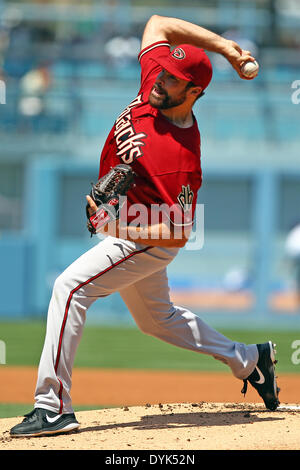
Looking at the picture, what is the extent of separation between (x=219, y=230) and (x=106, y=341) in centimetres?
453

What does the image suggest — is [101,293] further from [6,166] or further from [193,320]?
[6,166]

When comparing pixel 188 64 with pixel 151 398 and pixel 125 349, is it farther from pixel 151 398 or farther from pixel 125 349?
pixel 125 349

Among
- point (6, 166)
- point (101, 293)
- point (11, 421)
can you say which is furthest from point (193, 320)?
point (6, 166)

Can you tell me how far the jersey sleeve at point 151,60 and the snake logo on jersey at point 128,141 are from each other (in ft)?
0.84

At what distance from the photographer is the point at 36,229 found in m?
13.0

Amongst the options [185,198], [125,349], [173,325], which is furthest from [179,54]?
[125,349]

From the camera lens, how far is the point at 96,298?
11.9 feet

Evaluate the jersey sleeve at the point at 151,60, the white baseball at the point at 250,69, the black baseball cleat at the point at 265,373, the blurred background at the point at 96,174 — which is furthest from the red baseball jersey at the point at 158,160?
the blurred background at the point at 96,174

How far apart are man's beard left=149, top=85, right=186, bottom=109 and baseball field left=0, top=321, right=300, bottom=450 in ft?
4.95

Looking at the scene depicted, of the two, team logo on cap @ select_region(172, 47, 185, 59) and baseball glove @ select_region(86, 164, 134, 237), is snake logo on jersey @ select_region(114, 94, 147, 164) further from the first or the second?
team logo on cap @ select_region(172, 47, 185, 59)

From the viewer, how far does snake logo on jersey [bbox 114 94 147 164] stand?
11.6 ft

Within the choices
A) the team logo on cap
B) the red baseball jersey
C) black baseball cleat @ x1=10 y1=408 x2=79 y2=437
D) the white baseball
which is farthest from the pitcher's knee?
the white baseball

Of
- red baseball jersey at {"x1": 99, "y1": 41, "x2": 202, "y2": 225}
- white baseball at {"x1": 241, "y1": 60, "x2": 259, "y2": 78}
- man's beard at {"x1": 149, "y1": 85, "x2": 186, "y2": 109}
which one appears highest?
white baseball at {"x1": 241, "y1": 60, "x2": 259, "y2": 78}

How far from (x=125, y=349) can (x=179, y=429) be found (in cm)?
511
